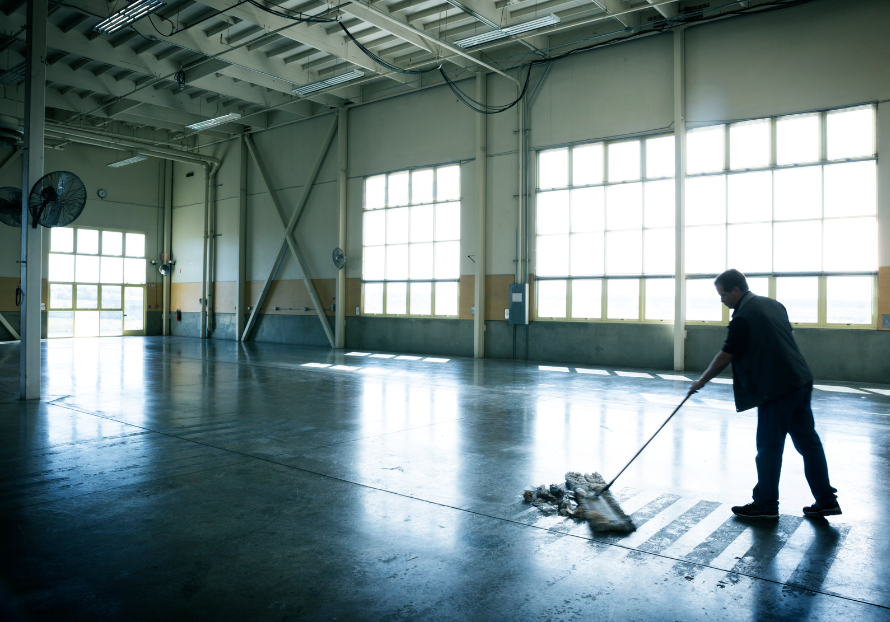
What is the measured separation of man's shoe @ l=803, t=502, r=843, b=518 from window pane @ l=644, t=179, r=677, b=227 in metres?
11.0

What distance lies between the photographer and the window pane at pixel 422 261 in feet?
60.9

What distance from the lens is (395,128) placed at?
1933 centimetres

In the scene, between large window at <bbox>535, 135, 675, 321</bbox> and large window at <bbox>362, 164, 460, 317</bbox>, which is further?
large window at <bbox>362, 164, 460, 317</bbox>

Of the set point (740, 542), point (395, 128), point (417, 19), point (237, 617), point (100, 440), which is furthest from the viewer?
point (395, 128)

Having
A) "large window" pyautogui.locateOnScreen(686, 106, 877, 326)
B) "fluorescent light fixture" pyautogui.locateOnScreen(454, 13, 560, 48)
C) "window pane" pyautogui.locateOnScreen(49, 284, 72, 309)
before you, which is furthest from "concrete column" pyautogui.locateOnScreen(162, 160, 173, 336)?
"large window" pyautogui.locateOnScreen(686, 106, 877, 326)

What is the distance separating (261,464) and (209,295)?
71.6 ft

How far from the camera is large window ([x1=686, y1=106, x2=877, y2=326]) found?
1254cm

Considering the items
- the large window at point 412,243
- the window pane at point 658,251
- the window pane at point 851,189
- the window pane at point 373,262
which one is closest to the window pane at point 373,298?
the large window at point 412,243

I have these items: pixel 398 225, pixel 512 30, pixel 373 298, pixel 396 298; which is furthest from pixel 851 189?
pixel 373 298

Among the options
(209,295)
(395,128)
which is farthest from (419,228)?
(209,295)

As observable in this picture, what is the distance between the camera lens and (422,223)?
61.5 ft

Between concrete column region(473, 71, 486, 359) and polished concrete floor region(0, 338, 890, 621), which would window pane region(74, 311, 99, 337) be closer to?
concrete column region(473, 71, 486, 359)

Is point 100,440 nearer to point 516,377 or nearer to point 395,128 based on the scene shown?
point 516,377

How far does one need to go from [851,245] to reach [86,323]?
26.8 m
